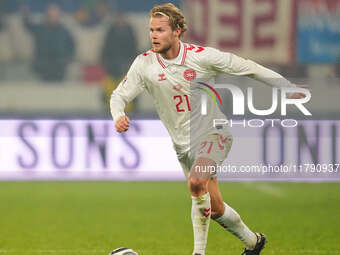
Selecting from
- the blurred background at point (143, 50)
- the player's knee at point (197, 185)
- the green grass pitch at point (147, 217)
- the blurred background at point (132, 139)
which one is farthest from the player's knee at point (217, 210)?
the blurred background at point (143, 50)

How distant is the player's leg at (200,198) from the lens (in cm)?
539

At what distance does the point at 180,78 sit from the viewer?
5.64 m

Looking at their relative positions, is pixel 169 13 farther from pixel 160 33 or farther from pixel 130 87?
pixel 130 87

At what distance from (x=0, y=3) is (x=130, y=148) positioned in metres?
4.52

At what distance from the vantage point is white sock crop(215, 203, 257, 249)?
5781mm

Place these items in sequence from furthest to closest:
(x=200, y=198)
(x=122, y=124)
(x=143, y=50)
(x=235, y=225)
Answer: (x=143, y=50)
(x=235, y=225)
(x=200, y=198)
(x=122, y=124)

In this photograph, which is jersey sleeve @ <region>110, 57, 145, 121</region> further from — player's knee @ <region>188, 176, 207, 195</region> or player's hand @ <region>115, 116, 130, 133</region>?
player's knee @ <region>188, 176, 207, 195</region>

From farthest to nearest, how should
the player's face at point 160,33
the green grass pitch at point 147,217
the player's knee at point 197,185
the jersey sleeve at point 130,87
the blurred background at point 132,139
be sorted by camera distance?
the blurred background at point 132,139
the green grass pitch at point 147,217
the jersey sleeve at point 130,87
the player's face at point 160,33
the player's knee at point 197,185

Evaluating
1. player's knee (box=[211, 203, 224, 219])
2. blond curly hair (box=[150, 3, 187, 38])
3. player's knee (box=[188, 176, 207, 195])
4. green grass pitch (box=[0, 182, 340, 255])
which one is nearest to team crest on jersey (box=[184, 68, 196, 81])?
blond curly hair (box=[150, 3, 187, 38])

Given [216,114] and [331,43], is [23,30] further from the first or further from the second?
[216,114]

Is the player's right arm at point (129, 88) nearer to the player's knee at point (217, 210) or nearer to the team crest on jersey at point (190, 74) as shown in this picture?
the team crest on jersey at point (190, 74)

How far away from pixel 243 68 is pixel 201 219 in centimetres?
107

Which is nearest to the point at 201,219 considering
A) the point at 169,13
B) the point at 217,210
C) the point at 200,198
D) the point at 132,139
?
the point at 200,198

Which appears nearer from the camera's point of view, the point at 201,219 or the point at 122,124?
the point at 122,124
